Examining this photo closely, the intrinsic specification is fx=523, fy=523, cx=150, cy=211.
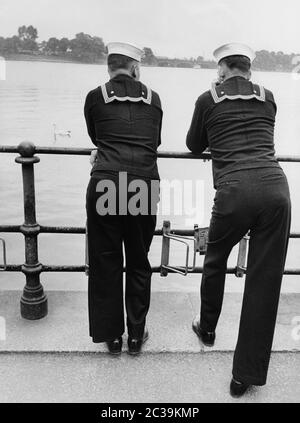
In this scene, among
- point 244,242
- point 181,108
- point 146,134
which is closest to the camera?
point 146,134

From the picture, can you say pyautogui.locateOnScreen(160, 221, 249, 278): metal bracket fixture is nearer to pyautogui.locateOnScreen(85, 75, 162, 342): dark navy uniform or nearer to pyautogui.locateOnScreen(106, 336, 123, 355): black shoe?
pyautogui.locateOnScreen(85, 75, 162, 342): dark navy uniform

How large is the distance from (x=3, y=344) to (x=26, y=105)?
4457 cm

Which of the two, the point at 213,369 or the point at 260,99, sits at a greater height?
the point at 260,99

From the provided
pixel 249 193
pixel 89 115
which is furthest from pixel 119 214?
pixel 249 193

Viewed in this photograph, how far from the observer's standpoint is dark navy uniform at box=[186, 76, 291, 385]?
2582 millimetres

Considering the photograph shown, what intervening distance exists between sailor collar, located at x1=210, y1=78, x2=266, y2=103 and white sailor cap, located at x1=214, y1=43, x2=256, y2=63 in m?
0.16

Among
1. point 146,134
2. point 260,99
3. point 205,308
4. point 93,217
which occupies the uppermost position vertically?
point 260,99

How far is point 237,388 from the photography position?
2703mm

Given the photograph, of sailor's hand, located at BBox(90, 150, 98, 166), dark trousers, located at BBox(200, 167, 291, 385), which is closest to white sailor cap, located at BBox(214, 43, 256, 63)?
dark trousers, located at BBox(200, 167, 291, 385)

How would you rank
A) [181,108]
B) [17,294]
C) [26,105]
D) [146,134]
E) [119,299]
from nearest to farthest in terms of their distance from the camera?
[146,134], [119,299], [17,294], [26,105], [181,108]

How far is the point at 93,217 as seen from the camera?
9.20 feet
